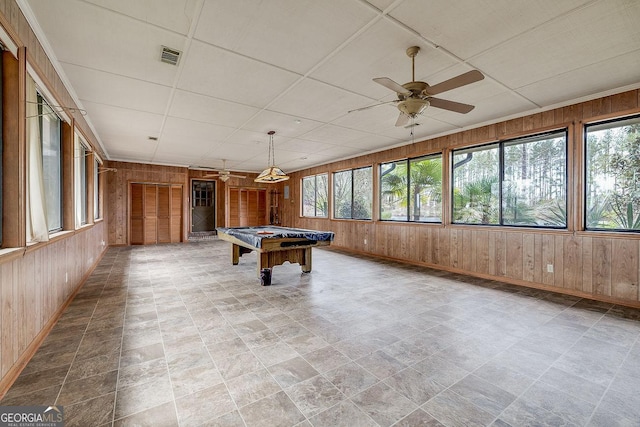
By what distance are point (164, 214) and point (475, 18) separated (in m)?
10.0

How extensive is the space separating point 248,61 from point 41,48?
188cm

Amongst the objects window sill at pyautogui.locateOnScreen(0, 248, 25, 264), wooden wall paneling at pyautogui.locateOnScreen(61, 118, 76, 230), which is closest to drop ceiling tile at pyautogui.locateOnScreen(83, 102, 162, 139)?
wooden wall paneling at pyautogui.locateOnScreen(61, 118, 76, 230)

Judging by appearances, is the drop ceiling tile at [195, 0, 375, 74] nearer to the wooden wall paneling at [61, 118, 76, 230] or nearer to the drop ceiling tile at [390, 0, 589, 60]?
the drop ceiling tile at [390, 0, 589, 60]

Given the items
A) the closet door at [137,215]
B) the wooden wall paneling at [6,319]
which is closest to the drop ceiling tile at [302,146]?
the wooden wall paneling at [6,319]

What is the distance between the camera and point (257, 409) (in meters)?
1.73

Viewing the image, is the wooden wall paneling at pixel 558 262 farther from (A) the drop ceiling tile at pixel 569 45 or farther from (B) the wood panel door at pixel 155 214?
(B) the wood panel door at pixel 155 214

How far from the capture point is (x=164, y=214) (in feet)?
31.5

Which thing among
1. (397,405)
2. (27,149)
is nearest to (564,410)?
(397,405)

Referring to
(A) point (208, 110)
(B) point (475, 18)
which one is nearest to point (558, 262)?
(B) point (475, 18)

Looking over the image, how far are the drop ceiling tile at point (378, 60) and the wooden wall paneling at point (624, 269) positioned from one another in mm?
3310

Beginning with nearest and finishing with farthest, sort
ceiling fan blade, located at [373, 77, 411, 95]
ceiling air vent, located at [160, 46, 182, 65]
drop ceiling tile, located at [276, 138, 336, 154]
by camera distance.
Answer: ceiling fan blade, located at [373, 77, 411, 95]
ceiling air vent, located at [160, 46, 182, 65]
drop ceiling tile, located at [276, 138, 336, 154]

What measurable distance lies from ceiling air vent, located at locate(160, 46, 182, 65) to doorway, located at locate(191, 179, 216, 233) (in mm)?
8262

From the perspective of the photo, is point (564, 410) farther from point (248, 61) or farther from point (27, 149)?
point (27, 149)

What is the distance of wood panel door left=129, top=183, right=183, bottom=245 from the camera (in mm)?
9125
